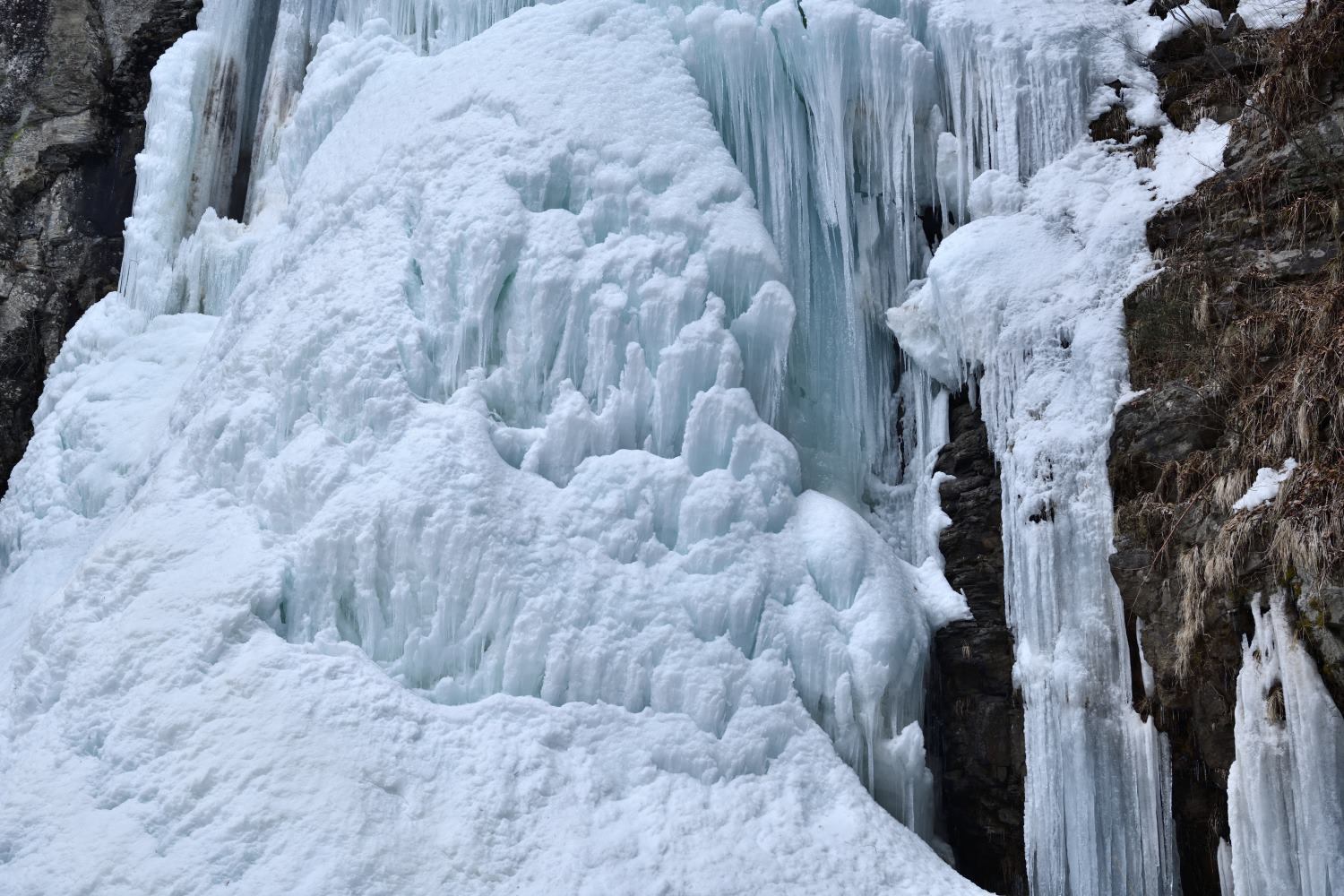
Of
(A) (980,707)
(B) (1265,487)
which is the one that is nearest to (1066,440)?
(B) (1265,487)

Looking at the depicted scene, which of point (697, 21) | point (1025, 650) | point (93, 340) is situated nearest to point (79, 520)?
point (93, 340)

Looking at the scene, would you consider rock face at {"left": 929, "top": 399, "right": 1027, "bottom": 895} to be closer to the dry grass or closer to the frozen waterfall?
the frozen waterfall

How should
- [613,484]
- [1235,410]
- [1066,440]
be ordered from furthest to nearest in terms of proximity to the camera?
[613,484], [1066,440], [1235,410]

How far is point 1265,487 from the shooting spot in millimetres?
5605

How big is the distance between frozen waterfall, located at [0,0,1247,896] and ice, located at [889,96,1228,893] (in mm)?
24

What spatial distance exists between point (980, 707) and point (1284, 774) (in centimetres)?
200

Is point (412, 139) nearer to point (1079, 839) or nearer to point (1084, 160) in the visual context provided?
point (1084, 160)

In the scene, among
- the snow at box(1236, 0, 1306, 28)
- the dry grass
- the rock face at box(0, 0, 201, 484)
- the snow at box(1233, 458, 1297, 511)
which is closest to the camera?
the dry grass

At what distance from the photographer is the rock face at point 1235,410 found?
17.9ft

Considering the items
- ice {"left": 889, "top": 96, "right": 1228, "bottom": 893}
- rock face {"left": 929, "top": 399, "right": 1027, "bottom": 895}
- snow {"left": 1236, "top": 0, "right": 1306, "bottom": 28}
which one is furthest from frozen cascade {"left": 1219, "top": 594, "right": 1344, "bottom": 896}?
snow {"left": 1236, "top": 0, "right": 1306, "bottom": 28}

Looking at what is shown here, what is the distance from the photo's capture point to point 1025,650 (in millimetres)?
6488

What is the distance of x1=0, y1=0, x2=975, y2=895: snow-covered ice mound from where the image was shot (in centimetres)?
584

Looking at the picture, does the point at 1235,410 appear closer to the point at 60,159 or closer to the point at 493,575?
the point at 493,575

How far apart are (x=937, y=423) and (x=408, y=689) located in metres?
3.71
